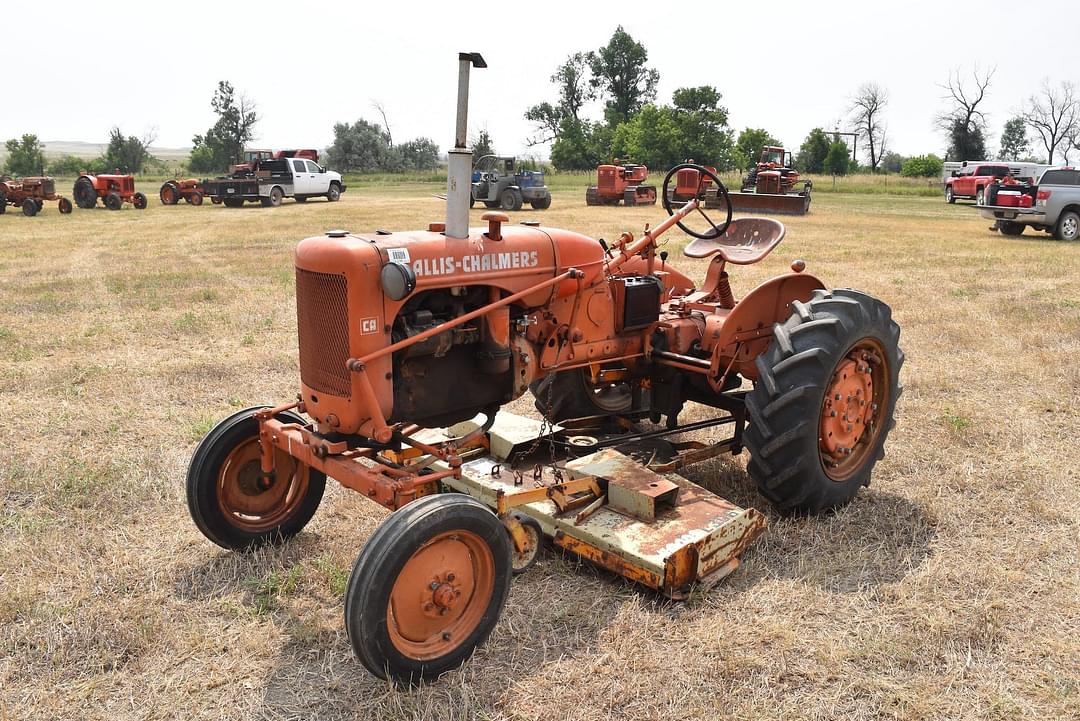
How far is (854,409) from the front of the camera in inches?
183

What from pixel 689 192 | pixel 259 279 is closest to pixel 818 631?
pixel 689 192

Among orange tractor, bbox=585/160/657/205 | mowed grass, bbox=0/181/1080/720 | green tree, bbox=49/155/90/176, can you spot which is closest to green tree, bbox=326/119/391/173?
green tree, bbox=49/155/90/176

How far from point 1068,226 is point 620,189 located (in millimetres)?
13976

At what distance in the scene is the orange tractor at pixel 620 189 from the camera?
94.2ft

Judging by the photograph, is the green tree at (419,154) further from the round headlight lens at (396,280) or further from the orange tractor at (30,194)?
the round headlight lens at (396,280)

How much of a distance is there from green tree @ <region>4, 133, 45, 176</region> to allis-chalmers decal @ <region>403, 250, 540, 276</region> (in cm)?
5373

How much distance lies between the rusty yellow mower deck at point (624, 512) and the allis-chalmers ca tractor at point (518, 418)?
0.01m

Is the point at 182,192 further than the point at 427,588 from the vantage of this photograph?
Yes

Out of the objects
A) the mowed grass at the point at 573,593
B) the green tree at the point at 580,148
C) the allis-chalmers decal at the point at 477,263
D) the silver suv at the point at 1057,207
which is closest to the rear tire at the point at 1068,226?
the silver suv at the point at 1057,207

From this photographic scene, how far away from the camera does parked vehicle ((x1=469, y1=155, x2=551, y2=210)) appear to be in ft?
85.9

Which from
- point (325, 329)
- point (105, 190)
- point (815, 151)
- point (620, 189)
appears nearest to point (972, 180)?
point (620, 189)

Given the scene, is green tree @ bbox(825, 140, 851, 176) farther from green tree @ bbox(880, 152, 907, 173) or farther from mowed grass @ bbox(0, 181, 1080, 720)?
mowed grass @ bbox(0, 181, 1080, 720)

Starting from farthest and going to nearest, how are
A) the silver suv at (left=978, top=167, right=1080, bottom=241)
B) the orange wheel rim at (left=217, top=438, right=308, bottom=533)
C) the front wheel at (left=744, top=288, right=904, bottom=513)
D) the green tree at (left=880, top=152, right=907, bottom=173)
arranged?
the green tree at (left=880, top=152, right=907, bottom=173)
the silver suv at (left=978, top=167, right=1080, bottom=241)
the front wheel at (left=744, top=288, right=904, bottom=513)
the orange wheel rim at (left=217, top=438, right=308, bottom=533)

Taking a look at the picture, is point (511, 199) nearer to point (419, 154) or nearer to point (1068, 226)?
point (1068, 226)
